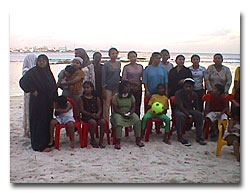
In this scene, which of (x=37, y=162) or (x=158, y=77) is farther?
(x=158, y=77)

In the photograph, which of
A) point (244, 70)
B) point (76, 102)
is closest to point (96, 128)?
point (76, 102)

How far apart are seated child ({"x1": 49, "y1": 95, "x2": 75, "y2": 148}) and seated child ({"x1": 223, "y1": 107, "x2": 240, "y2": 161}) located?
1878 mm

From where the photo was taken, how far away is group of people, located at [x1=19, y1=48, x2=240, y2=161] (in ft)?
14.8

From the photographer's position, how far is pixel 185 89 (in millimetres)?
4945

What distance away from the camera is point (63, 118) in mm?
4648

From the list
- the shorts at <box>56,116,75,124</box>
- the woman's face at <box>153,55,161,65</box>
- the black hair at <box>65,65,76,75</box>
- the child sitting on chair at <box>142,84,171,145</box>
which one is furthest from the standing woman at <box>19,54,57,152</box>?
the woman's face at <box>153,55,161,65</box>

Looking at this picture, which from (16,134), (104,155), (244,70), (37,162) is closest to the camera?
(244,70)

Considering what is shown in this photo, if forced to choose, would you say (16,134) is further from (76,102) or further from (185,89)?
(185,89)

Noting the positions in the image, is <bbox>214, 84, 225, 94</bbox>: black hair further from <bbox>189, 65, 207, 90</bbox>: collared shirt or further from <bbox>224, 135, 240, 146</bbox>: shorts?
<bbox>224, 135, 240, 146</bbox>: shorts

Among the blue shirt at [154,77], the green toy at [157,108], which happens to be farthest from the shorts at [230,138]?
the blue shirt at [154,77]

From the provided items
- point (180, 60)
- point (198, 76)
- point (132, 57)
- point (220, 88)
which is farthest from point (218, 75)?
point (132, 57)

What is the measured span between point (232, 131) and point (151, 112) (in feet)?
4.00

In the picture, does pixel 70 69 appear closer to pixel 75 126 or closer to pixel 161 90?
pixel 75 126

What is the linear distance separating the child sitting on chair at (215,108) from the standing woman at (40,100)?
202cm
